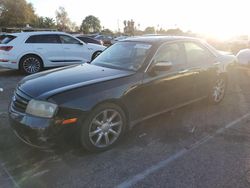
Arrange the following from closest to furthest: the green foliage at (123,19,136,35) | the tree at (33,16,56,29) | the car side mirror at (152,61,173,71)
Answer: the car side mirror at (152,61,173,71), the green foliage at (123,19,136,35), the tree at (33,16,56,29)

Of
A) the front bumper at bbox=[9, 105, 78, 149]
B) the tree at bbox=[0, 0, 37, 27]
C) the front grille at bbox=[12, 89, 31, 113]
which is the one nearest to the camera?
the front bumper at bbox=[9, 105, 78, 149]

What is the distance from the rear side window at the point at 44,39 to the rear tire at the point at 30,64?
58cm

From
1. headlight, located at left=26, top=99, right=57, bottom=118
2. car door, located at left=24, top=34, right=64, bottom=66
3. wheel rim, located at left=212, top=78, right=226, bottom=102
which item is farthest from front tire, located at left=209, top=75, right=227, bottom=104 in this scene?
car door, located at left=24, top=34, right=64, bottom=66

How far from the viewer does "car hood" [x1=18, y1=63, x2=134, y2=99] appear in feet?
10.8

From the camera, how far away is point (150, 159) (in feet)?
11.0

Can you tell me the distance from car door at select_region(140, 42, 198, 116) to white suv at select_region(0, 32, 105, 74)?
17.5 feet

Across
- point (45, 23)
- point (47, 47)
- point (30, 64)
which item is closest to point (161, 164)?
point (30, 64)

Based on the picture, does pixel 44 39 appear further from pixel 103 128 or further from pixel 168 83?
pixel 103 128

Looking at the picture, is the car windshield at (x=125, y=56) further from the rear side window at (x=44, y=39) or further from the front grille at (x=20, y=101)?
the rear side window at (x=44, y=39)

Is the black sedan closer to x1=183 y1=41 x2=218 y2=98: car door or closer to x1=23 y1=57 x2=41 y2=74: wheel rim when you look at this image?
x1=183 y1=41 x2=218 y2=98: car door

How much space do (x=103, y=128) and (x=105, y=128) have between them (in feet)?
0.11

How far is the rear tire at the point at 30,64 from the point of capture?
9.18 metres

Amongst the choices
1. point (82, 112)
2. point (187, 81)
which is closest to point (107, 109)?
point (82, 112)

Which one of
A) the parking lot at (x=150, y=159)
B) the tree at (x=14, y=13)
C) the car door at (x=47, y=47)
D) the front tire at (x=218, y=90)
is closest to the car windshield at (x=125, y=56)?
the parking lot at (x=150, y=159)
